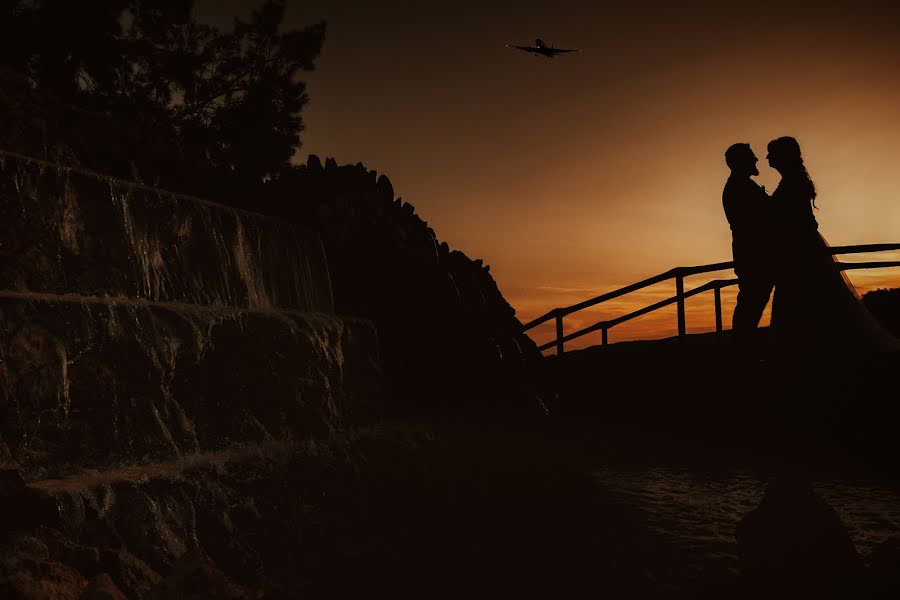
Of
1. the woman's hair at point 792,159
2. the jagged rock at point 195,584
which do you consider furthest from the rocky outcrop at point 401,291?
the jagged rock at point 195,584

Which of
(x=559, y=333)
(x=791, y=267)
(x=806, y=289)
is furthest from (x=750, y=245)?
(x=559, y=333)

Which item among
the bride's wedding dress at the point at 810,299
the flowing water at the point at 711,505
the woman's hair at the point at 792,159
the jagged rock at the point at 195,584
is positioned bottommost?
the flowing water at the point at 711,505

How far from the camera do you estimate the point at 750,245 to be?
6770 mm

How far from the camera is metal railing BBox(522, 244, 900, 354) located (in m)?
10.2

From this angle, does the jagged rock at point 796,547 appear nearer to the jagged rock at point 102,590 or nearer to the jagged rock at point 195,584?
the jagged rock at point 195,584

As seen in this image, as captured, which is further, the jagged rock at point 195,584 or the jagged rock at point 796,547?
the jagged rock at point 796,547

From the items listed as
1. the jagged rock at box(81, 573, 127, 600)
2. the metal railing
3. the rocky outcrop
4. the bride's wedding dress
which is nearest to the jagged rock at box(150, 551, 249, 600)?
the jagged rock at box(81, 573, 127, 600)

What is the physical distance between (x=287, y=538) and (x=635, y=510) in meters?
3.60

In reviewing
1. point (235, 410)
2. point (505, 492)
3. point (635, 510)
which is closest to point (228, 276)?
point (235, 410)

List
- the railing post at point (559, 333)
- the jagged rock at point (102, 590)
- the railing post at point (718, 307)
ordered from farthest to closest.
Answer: the railing post at point (559, 333)
the railing post at point (718, 307)
the jagged rock at point (102, 590)

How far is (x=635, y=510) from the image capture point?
24.6 ft

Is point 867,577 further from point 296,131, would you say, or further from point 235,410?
point 296,131

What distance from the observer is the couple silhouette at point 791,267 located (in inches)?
249

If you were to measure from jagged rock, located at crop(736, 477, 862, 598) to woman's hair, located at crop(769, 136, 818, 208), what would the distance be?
266 cm
